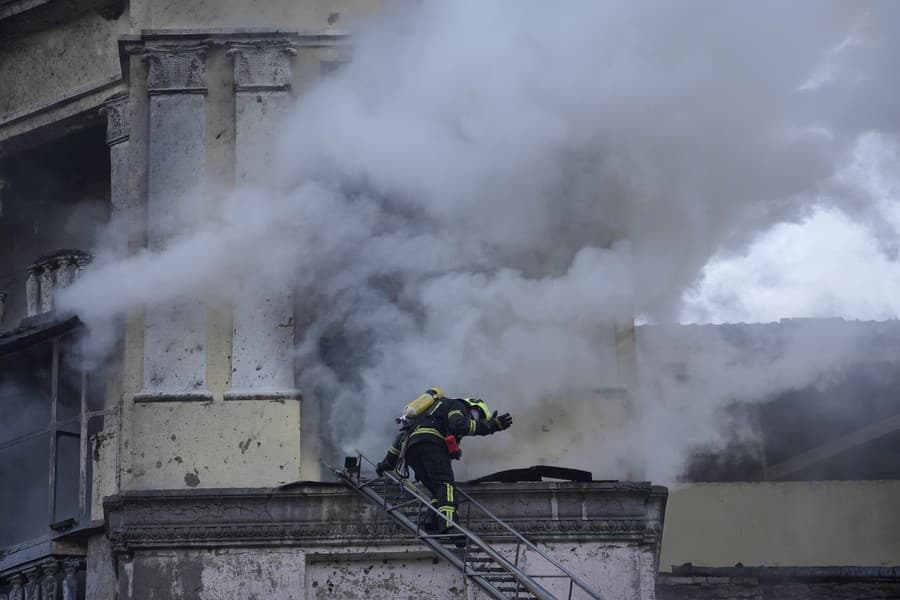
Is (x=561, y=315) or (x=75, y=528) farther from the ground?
(x=561, y=315)

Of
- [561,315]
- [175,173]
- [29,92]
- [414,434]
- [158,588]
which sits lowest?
[158,588]

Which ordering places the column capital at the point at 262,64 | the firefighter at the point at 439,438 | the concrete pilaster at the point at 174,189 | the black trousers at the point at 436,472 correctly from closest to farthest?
the black trousers at the point at 436,472, the firefighter at the point at 439,438, the concrete pilaster at the point at 174,189, the column capital at the point at 262,64

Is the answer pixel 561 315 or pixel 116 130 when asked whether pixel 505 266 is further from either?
pixel 116 130

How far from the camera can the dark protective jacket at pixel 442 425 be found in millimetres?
17250

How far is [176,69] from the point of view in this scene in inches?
798

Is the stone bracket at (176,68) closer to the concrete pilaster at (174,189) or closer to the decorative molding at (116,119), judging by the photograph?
the concrete pilaster at (174,189)

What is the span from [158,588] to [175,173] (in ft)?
14.5

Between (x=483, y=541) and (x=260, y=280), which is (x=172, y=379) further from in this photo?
(x=483, y=541)

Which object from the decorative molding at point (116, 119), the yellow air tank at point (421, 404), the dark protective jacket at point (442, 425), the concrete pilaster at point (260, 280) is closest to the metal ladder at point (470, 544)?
the dark protective jacket at point (442, 425)

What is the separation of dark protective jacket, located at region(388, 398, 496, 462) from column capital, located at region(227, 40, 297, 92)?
14.2 ft

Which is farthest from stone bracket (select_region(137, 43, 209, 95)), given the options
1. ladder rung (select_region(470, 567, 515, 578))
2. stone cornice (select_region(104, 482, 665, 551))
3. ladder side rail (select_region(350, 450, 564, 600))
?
ladder rung (select_region(470, 567, 515, 578))

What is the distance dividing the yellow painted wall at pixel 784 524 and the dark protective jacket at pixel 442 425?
572 cm

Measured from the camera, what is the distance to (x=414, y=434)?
1738cm

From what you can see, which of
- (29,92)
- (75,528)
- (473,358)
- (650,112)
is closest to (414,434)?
(473,358)
